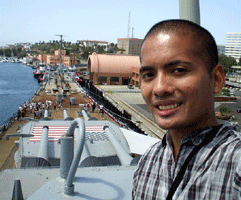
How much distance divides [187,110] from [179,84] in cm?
14

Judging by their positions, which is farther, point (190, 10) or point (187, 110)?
point (190, 10)

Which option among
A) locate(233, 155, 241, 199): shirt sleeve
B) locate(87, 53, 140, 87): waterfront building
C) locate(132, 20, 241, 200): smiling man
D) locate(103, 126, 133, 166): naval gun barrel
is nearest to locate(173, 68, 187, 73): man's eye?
locate(132, 20, 241, 200): smiling man

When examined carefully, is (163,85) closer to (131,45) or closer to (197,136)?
A: (197,136)

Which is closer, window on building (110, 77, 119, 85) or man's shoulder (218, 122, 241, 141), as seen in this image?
man's shoulder (218, 122, 241, 141)

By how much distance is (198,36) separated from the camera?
1.27 m

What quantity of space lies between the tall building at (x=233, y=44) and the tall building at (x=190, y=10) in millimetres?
167487

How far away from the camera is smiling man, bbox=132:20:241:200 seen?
110 cm

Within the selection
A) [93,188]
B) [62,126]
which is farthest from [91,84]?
[93,188]

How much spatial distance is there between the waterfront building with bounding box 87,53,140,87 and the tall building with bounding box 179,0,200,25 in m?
52.7

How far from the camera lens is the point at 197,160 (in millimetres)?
1168

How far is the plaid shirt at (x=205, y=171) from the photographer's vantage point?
3.42 ft

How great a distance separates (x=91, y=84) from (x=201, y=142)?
192ft

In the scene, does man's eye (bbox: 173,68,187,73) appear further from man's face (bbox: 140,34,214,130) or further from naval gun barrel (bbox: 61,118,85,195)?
naval gun barrel (bbox: 61,118,85,195)

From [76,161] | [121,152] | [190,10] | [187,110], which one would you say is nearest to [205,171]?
[187,110]
